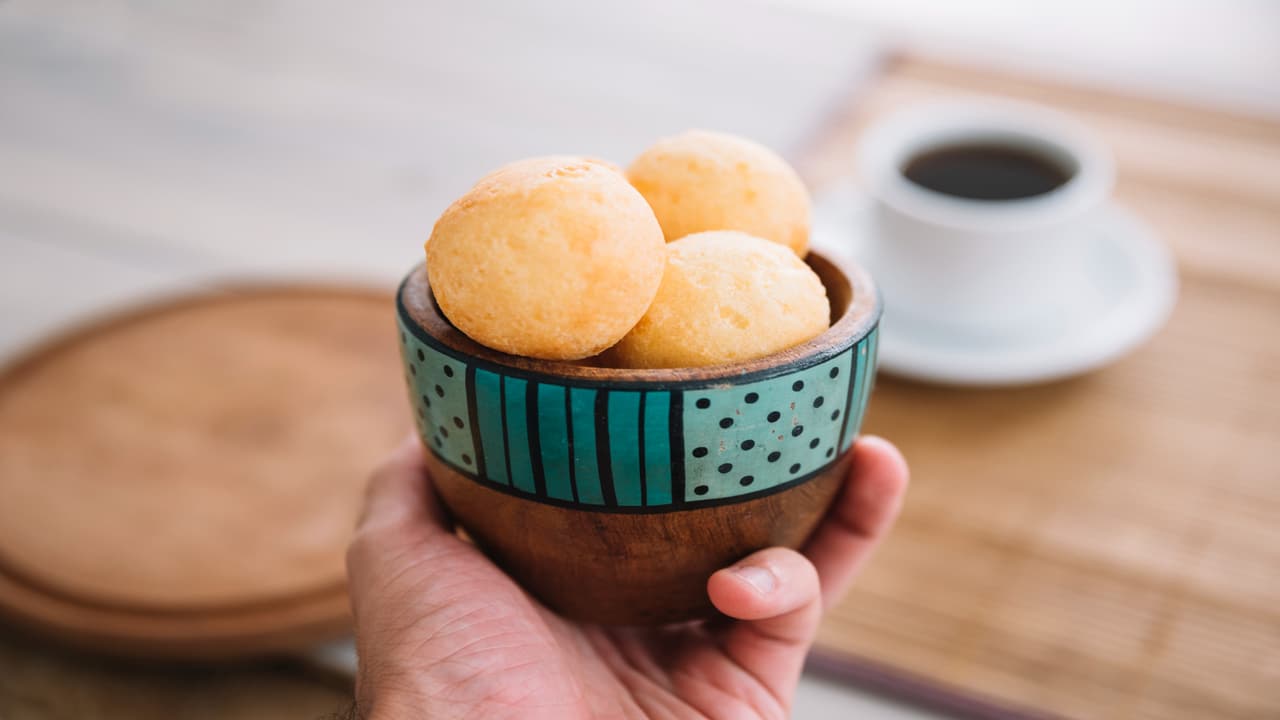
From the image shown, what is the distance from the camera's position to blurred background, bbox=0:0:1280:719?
614 millimetres

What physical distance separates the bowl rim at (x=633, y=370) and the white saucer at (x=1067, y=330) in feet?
1.06

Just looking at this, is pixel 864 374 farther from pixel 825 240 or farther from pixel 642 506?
pixel 825 240

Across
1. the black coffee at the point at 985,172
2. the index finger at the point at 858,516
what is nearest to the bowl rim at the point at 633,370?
the index finger at the point at 858,516

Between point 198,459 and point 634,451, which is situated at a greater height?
point 634,451

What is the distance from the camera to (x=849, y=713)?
59 cm

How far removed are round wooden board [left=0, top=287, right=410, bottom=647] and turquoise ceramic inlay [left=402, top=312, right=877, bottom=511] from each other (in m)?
0.25

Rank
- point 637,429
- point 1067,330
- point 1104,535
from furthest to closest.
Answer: point 1067,330
point 1104,535
point 637,429

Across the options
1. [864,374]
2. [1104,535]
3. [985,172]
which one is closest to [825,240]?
[985,172]

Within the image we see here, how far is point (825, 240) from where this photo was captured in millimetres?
903

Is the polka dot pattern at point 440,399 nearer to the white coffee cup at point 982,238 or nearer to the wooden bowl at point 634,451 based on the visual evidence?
the wooden bowl at point 634,451

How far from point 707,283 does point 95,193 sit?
35.9 inches

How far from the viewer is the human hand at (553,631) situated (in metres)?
0.48

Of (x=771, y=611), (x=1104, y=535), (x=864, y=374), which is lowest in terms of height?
(x=1104, y=535)

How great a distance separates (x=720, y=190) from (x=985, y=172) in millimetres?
438
